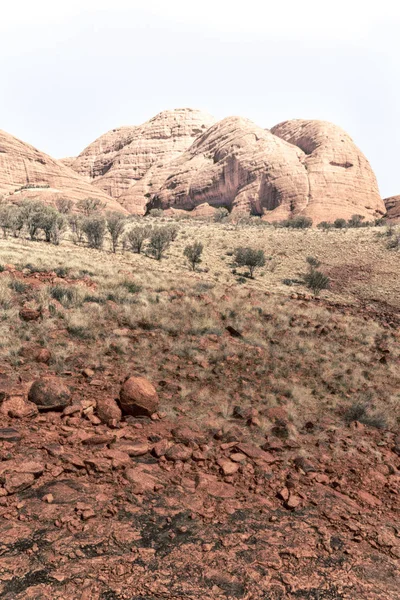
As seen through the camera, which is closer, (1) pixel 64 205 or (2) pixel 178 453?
(2) pixel 178 453

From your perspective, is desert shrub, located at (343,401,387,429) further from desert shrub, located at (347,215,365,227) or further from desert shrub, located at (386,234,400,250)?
desert shrub, located at (347,215,365,227)

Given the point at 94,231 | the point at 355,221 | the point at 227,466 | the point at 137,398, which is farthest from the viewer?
the point at 355,221

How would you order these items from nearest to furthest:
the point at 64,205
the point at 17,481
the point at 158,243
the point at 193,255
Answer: the point at 17,481
the point at 193,255
the point at 158,243
the point at 64,205

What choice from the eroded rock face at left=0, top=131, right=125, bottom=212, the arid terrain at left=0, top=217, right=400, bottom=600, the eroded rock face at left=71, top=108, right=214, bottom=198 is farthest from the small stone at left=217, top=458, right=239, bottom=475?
the eroded rock face at left=71, top=108, right=214, bottom=198

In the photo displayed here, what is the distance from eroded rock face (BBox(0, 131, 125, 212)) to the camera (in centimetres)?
8194

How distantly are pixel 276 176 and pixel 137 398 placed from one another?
81854 millimetres

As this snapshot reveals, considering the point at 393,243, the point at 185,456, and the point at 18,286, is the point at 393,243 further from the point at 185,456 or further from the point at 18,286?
the point at 185,456

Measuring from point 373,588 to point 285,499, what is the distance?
1279 millimetres

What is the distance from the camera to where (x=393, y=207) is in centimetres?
8719

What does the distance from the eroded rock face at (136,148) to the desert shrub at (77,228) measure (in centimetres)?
7809

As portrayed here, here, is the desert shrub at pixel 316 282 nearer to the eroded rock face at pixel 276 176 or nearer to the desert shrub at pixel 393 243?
the desert shrub at pixel 393 243

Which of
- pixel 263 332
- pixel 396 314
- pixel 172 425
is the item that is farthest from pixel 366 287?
pixel 172 425

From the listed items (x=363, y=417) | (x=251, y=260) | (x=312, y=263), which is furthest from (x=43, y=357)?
(x=312, y=263)

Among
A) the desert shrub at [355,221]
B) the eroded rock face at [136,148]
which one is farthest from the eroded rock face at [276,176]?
the eroded rock face at [136,148]
